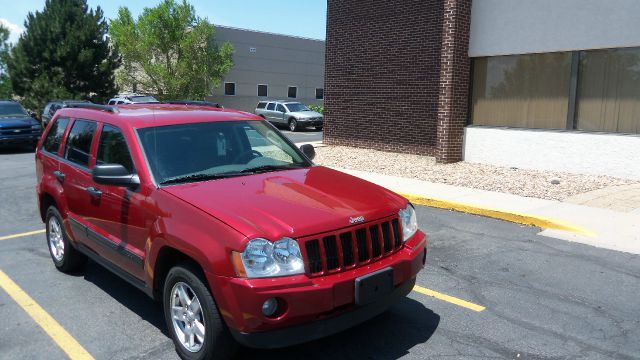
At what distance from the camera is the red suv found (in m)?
3.31

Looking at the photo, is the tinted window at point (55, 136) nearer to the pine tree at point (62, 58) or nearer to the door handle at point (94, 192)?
the door handle at point (94, 192)

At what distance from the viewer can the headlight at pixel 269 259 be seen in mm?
3279

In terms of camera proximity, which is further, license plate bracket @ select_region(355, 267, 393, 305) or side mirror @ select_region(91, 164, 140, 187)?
side mirror @ select_region(91, 164, 140, 187)

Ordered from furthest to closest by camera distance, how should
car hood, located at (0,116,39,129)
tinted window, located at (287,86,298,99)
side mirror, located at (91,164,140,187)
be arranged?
1. tinted window, located at (287,86,298,99)
2. car hood, located at (0,116,39,129)
3. side mirror, located at (91,164,140,187)

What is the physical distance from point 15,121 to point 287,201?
17.7 m

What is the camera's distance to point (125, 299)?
505 cm

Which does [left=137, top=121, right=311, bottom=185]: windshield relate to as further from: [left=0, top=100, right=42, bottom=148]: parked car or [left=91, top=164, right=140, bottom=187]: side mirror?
[left=0, top=100, right=42, bottom=148]: parked car

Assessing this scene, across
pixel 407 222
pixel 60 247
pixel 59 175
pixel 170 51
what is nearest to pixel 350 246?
pixel 407 222

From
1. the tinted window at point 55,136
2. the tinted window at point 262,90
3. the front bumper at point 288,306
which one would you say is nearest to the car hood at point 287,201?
the front bumper at point 288,306

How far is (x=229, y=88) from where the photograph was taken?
37125 millimetres

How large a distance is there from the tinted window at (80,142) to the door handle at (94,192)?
0.97 ft

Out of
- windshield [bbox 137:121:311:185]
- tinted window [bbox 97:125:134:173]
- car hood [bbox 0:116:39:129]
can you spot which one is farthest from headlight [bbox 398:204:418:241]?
car hood [bbox 0:116:39:129]

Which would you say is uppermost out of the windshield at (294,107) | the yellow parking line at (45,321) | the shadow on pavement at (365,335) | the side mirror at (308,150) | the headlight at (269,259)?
the windshield at (294,107)

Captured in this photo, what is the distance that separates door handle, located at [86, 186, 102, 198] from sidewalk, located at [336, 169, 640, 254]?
18.2 feet
